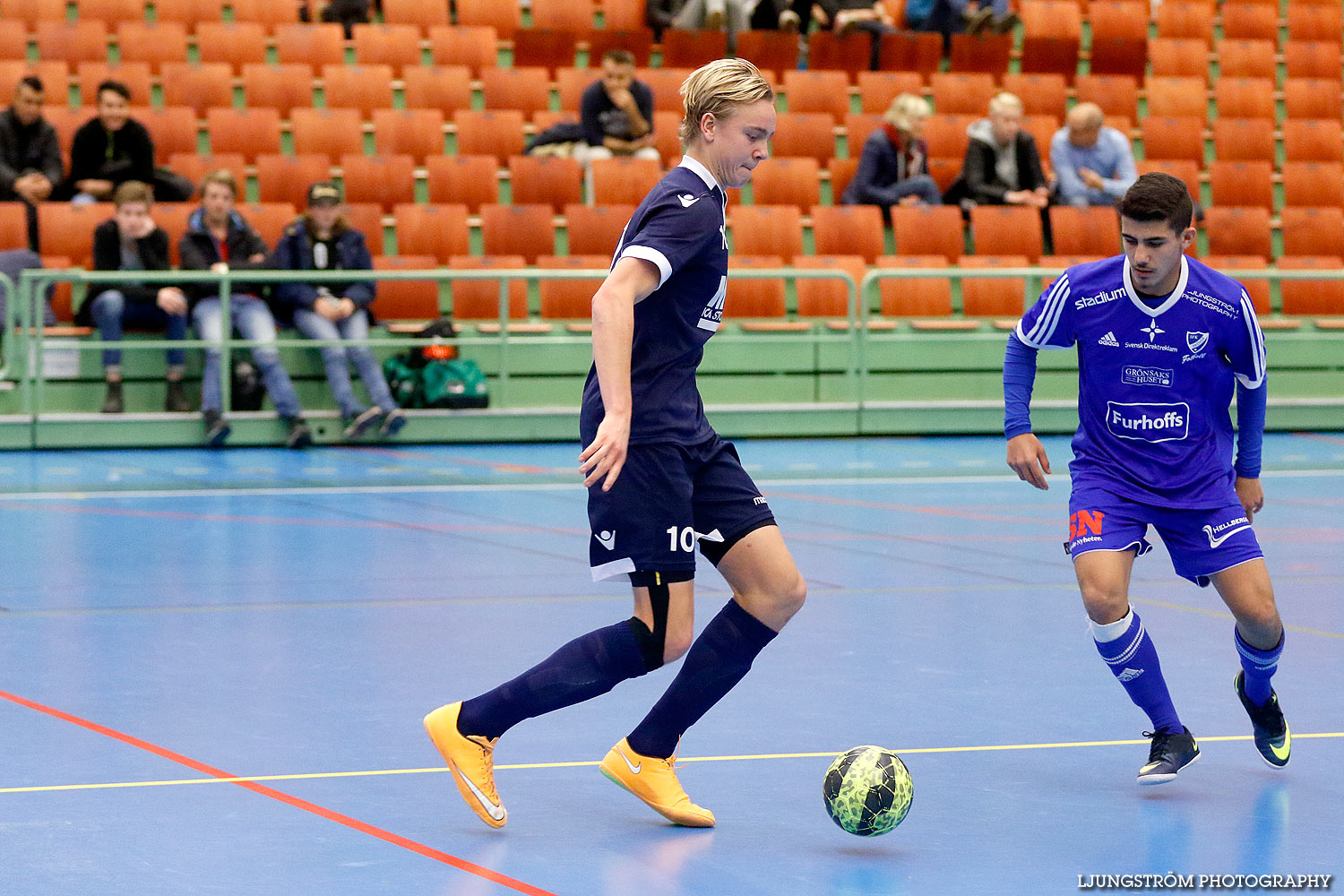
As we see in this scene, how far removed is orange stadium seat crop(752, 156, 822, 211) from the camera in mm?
14461

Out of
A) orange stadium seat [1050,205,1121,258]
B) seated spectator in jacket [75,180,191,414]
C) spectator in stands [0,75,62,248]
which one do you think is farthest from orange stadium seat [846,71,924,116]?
spectator in stands [0,75,62,248]

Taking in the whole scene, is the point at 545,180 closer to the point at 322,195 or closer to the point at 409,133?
the point at 409,133

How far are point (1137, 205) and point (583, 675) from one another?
185cm

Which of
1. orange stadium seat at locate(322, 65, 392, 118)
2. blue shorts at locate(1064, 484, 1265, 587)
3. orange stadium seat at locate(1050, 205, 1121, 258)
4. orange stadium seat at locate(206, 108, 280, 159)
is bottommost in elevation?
blue shorts at locate(1064, 484, 1265, 587)

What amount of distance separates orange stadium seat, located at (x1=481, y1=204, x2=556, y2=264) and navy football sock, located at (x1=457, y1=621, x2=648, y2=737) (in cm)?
993

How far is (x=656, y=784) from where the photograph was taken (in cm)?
394

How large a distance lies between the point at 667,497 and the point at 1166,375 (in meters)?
1.51

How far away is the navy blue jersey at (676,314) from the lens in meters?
3.73

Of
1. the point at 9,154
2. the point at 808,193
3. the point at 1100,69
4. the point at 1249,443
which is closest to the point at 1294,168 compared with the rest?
the point at 1100,69

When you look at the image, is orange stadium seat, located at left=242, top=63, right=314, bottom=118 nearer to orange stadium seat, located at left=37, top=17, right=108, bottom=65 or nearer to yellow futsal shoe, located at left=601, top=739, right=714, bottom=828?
orange stadium seat, located at left=37, top=17, right=108, bottom=65

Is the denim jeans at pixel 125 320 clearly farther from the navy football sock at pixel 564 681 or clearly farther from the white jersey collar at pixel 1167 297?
the white jersey collar at pixel 1167 297

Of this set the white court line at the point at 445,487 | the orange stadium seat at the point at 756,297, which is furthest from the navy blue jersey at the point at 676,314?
the orange stadium seat at the point at 756,297

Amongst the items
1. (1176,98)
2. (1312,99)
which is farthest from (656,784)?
(1312,99)

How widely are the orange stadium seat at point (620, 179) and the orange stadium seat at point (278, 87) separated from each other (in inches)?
112
